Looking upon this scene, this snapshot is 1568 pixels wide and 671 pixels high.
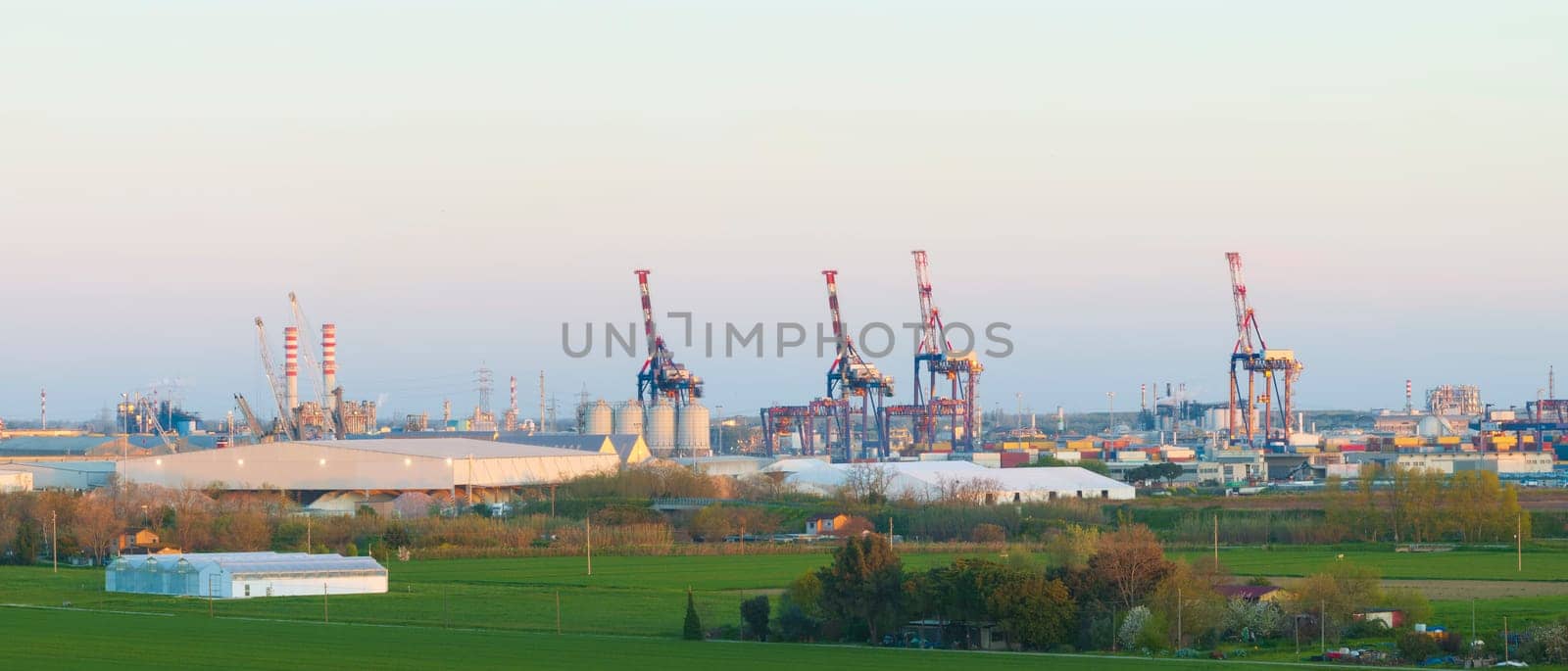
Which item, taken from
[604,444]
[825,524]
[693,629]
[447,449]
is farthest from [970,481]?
[693,629]

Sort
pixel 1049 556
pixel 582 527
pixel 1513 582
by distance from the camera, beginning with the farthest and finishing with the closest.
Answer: pixel 582 527 < pixel 1513 582 < pixel 1049 556

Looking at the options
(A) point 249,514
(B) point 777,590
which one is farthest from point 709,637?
(A) point 249,514

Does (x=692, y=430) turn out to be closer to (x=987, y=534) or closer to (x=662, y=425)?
(x=662, y=425)

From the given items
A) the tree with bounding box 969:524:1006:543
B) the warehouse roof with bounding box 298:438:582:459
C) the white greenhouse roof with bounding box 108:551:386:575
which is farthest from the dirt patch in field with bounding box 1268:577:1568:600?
the warehouse roof with bounding box 298:438:582:459

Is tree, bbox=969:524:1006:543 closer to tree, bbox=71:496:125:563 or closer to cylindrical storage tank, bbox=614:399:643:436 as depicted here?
tree, bbox=71:496:125:563

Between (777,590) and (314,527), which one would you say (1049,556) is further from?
(314,527)

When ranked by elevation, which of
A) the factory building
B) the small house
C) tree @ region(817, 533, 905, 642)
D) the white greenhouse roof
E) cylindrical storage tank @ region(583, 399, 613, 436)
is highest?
cylindrical storage tank @ region(583, 399, 613, 436)
